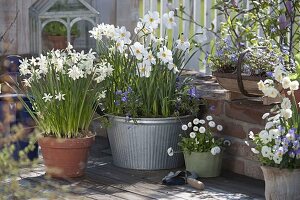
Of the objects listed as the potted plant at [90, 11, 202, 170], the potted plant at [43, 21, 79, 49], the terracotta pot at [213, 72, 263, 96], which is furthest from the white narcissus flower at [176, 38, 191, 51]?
the potted plant at [43, 21, 79, 49]

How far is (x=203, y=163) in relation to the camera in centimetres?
422

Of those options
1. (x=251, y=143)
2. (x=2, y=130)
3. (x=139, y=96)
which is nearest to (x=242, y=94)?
(x=251, y=143)

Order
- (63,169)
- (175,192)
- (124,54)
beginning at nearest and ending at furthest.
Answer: (175,192) < (63,169) < (124,54)

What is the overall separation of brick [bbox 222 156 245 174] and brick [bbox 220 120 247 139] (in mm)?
149

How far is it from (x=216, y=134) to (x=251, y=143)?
322mm

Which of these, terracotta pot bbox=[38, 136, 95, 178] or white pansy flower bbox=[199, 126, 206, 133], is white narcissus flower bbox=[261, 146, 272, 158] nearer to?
white pansy flower bbox=[199, 126, 206, 133]

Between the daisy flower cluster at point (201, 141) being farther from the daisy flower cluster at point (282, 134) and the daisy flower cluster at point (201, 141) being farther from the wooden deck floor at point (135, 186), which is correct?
the daisy flower cluster at point (282, 134)

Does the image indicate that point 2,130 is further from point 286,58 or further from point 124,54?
point 286,58

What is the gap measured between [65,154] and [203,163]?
818 millimetres

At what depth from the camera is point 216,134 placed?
177 inches

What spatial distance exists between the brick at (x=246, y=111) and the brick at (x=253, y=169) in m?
0.25

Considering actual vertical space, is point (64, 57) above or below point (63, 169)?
above

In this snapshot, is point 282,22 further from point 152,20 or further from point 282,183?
point 282,183

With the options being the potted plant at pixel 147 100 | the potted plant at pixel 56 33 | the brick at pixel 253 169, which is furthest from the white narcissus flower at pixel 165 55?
the potted plant at pixel 56 33
